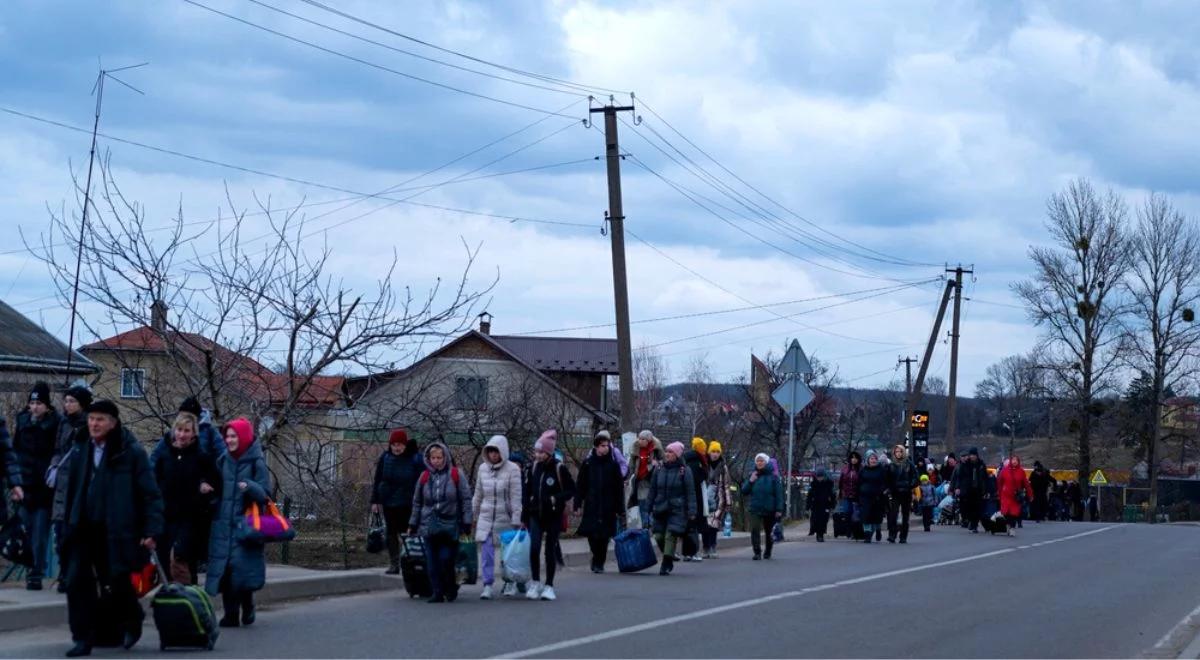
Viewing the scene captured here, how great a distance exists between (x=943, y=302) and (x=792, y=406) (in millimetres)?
24293

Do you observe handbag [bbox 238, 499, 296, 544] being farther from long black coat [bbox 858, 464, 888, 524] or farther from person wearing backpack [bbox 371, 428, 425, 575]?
long black coat [bbox 858, 464, 888, 524]

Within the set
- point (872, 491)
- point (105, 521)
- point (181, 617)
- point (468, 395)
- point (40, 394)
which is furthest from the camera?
point (872, 491)

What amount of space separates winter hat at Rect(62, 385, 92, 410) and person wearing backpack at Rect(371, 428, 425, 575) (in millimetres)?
4054

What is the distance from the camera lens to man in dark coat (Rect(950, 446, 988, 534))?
30953 millimetres

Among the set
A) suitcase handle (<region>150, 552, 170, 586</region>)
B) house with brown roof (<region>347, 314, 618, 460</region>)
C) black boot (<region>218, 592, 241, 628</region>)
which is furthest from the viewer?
house with brown roof (<region>347, 314, 618, 460</region>)

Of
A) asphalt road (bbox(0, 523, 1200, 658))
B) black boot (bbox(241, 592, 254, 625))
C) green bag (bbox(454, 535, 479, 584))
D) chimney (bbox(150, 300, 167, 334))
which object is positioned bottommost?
asphalt road (bbox(0, 523, 1200, 658))

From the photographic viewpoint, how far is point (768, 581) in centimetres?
1714

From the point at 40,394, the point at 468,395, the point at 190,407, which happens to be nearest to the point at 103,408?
the point at 190,407

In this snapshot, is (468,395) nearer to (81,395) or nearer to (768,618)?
(768,618)

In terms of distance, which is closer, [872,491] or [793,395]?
[872,491]

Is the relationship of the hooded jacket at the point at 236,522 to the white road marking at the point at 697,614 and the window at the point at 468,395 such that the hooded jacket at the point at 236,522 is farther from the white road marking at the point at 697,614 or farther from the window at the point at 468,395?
the window at the point at 468,395

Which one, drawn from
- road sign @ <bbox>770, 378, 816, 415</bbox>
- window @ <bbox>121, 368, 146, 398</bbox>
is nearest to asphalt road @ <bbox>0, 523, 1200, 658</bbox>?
window @ <bbox>121, 368, 146, 398</bbox>

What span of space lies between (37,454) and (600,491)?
6915mm

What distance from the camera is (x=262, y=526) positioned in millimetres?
11773
